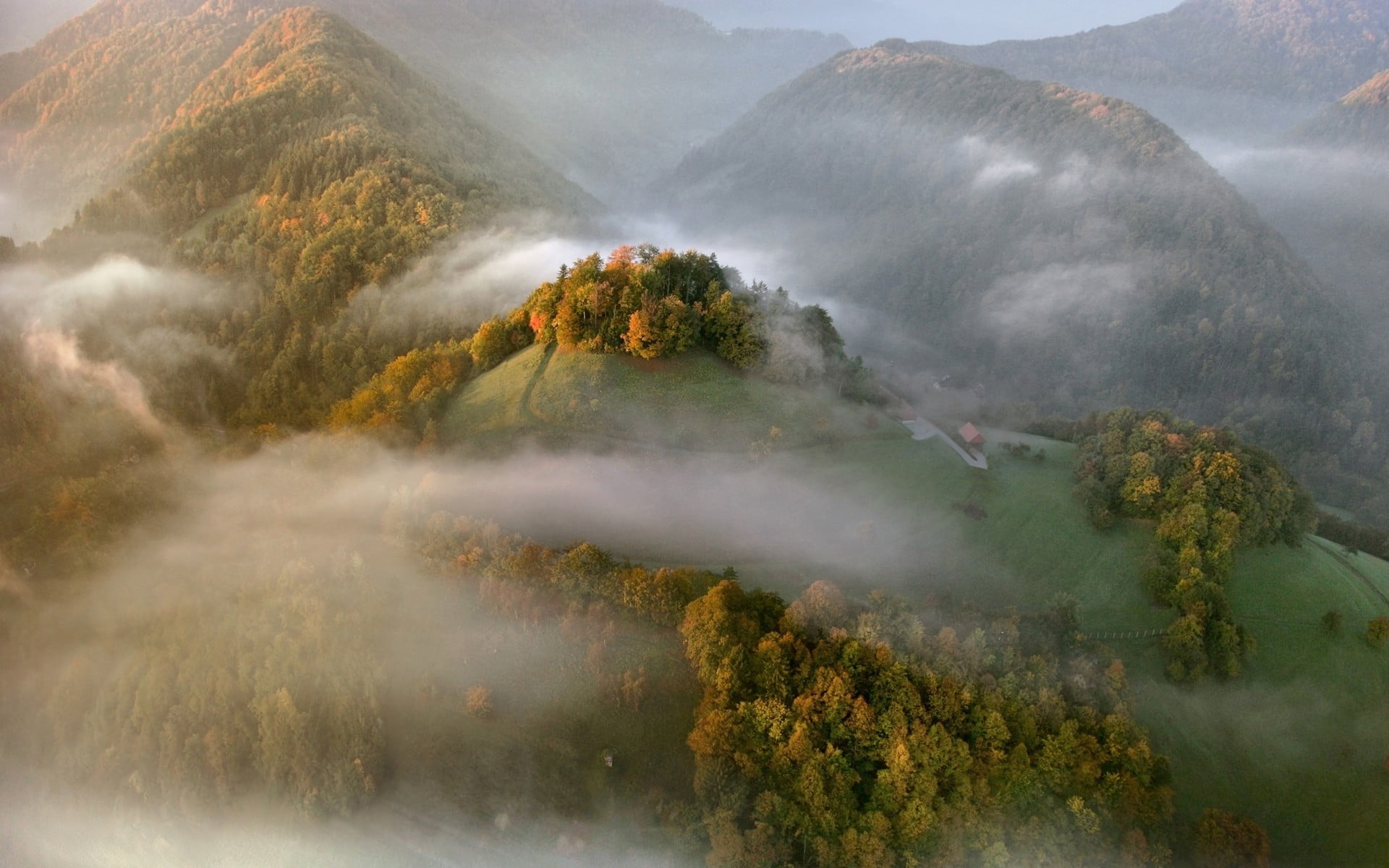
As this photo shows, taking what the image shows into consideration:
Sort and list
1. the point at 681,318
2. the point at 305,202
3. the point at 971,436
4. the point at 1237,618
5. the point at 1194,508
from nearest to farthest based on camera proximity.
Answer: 1. the point at 1237,618
2. the point at 1194,508
3. the point at 681,318
4. the point at 971,436
5. the point at 305,202

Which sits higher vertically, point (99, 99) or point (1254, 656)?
point (99, 99)

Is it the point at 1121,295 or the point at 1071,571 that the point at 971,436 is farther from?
the point at 1121,295

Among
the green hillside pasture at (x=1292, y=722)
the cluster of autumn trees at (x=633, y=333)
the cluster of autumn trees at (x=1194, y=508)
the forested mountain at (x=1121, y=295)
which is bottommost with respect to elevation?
the green hillside pasture at (x=1292, y=722)

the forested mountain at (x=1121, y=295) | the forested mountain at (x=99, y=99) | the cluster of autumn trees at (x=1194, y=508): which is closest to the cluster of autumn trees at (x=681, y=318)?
the cluster of autumn trees at (x=1194, y=508)

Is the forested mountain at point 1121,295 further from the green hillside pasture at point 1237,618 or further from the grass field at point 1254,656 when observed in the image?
the grass field at point 1254,656

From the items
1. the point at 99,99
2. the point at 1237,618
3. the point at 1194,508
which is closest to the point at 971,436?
the point at 1194,508

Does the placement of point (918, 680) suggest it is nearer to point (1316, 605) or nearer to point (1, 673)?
point (1316, 605)
